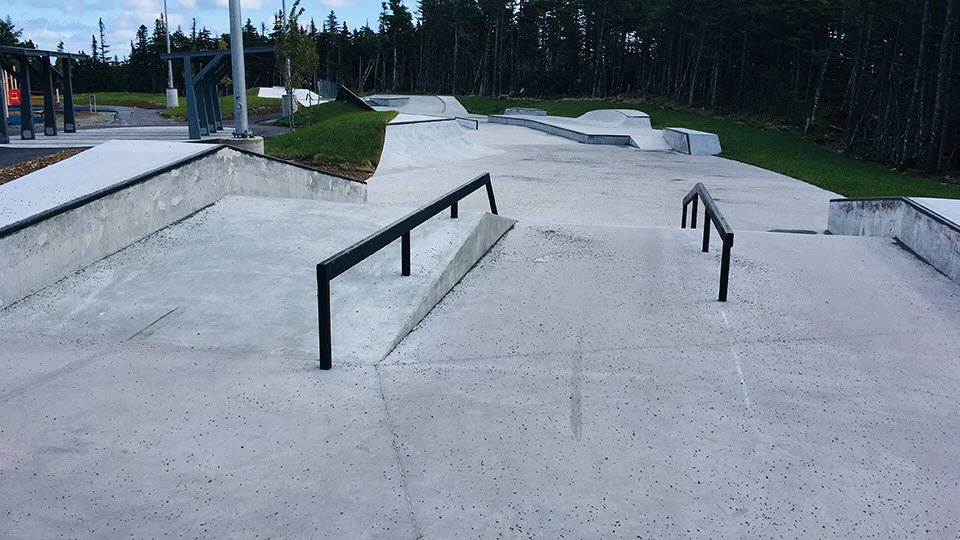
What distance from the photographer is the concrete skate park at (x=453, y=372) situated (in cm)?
340

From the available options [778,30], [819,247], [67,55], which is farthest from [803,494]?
[778,30]

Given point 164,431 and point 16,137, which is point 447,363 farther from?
point 16,137

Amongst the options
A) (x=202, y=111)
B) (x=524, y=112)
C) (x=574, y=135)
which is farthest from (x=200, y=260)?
(x=524, y=112)

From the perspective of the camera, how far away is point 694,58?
55.3 metres

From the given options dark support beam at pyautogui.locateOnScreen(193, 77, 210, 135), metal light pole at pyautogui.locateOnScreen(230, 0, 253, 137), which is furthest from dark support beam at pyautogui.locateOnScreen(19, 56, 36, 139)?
metal light pole at pyautogui.locateOnScreen(230, 0, 253, 137)

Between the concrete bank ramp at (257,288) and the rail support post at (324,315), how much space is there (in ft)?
0.64

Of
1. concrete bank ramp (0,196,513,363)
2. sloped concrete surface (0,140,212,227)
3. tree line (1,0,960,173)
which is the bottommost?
concrete bank ramp (0,196,513,363)

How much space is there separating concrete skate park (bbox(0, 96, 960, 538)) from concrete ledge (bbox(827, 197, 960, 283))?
6 cm

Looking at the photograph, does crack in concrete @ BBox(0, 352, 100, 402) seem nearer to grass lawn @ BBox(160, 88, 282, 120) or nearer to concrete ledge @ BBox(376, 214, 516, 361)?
concrete ledge @ BBox(376, 214, 516, 361)

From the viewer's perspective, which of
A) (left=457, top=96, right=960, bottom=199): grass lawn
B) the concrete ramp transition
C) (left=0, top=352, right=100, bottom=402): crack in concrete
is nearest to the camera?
(left=0, top=352, right=100, bottom=402): crack in concrete

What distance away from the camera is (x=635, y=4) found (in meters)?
69.6

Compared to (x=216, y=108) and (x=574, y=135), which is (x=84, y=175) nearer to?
(x=216, y=108)

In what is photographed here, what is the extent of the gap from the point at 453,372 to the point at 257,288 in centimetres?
213

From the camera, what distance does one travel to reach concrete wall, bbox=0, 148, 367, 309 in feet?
19.6
